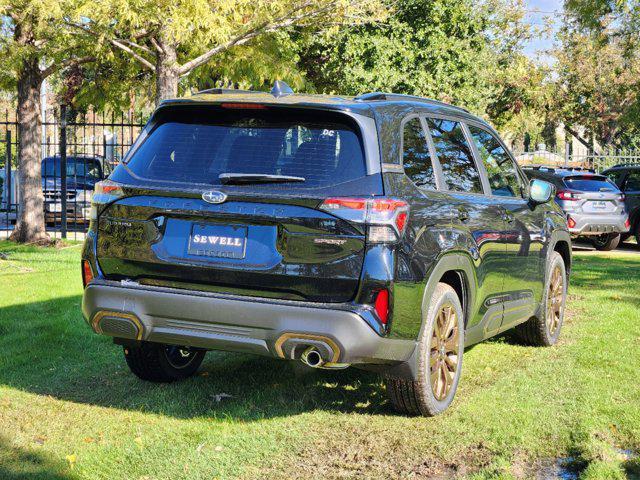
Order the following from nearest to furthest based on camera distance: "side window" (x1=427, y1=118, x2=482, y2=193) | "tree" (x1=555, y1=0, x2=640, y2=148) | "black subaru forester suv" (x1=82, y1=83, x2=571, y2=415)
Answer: "black subaru forester suv" (x1=82, y1=83, x2=571, y2=415), "side window" (x1=427, y1=118, x2=482, y2=193), "tree" (x1=555, y1=0, x2=640, y2=148)

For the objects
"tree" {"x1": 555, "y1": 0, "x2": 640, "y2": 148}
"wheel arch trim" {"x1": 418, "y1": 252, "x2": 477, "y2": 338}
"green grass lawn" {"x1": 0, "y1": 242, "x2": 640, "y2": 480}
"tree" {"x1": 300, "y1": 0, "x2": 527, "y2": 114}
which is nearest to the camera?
"green grass lawn" {"x1": 0, "y1": 242, "x2": 640, "y2": 480}

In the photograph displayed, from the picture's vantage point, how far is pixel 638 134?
45.4m

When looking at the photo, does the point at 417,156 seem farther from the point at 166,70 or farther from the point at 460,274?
the point at 166,70

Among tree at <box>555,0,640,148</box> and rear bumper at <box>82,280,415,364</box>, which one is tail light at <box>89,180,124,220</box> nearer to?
rear bumper at <box>82,280,415,364</box>

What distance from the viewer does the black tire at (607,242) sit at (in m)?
17.8

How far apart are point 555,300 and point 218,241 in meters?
4.04

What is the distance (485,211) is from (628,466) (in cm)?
210

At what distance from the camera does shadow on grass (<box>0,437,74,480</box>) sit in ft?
13.6

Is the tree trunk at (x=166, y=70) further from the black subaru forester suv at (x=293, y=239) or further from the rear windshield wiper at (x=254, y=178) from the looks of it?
the rear windshield wiper at (x=254, y=178)

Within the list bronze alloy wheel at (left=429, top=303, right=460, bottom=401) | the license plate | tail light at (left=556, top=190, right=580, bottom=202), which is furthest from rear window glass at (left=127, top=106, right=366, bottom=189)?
tail light at (left=556, top=190, right=580, bottom=202)

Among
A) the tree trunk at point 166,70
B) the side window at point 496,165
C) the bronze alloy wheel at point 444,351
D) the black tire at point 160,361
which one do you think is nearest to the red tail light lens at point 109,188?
the black tire at point 160,361

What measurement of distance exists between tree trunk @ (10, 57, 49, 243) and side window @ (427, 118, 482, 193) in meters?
10.8

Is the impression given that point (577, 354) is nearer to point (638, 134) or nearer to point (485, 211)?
point (485, 211)

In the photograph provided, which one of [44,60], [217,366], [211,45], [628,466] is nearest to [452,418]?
[628,466]
